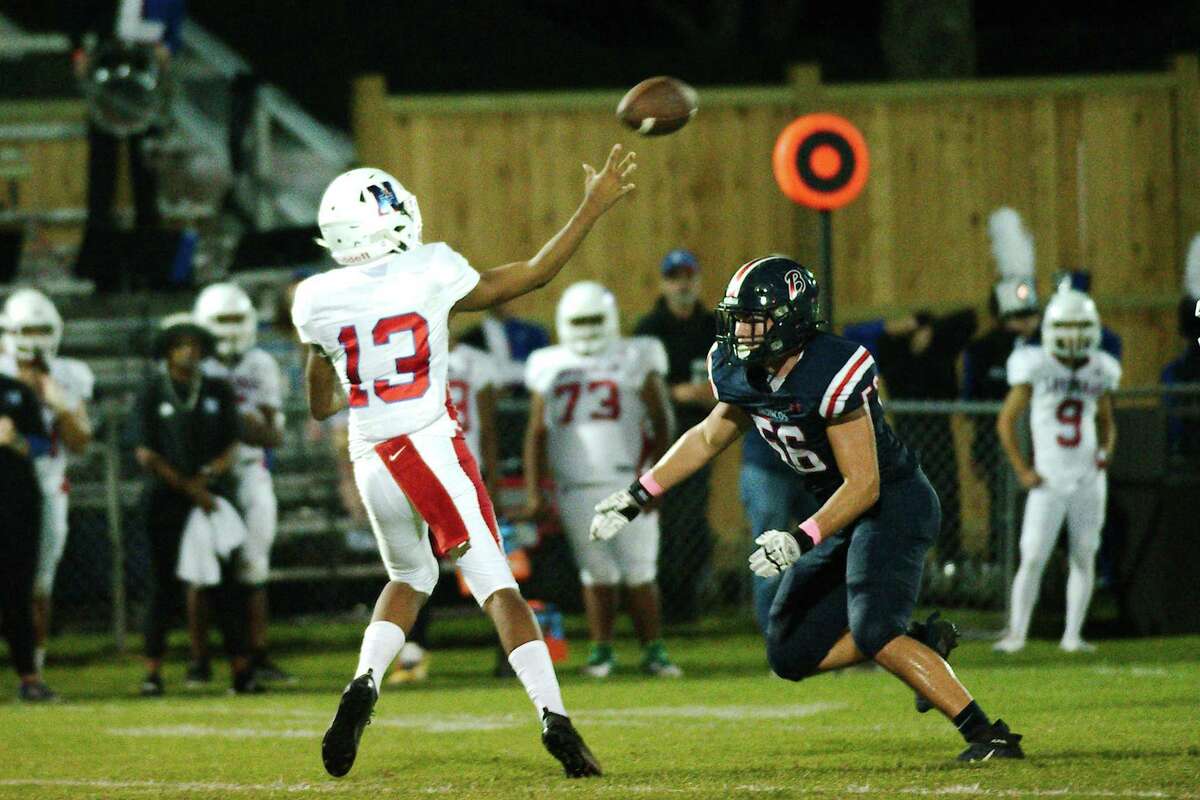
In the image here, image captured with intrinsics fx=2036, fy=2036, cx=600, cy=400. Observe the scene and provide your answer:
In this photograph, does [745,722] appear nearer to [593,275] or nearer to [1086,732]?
[1086,732]

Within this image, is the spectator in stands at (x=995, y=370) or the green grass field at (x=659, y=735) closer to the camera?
the green grass field at (x=659, y=735)

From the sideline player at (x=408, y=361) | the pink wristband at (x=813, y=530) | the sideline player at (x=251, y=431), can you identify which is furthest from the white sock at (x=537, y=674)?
the sideline player at (x=251, y=431)

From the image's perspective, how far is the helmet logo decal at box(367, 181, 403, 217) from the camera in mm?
6191

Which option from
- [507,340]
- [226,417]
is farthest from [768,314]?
[507,340]

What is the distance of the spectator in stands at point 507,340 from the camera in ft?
39.1

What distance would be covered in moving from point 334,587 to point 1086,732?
6.13 metres

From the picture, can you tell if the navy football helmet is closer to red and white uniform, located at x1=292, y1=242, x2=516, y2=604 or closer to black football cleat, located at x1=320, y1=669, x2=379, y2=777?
red and white uniform, located at x1=292, y1=242, x2=516, y2=604

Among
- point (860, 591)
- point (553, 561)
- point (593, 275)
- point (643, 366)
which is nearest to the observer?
point (860, 591)

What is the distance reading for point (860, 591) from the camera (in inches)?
234

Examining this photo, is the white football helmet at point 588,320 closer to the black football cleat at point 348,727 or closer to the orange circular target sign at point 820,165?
the orange circular target sign at point 820,165

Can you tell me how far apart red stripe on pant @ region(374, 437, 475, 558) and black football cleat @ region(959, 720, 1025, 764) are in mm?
1628

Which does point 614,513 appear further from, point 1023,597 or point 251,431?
point 1023,597

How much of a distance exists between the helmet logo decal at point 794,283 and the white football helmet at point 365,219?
114 centimetres

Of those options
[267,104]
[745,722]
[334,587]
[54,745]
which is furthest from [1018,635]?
[267,104]
